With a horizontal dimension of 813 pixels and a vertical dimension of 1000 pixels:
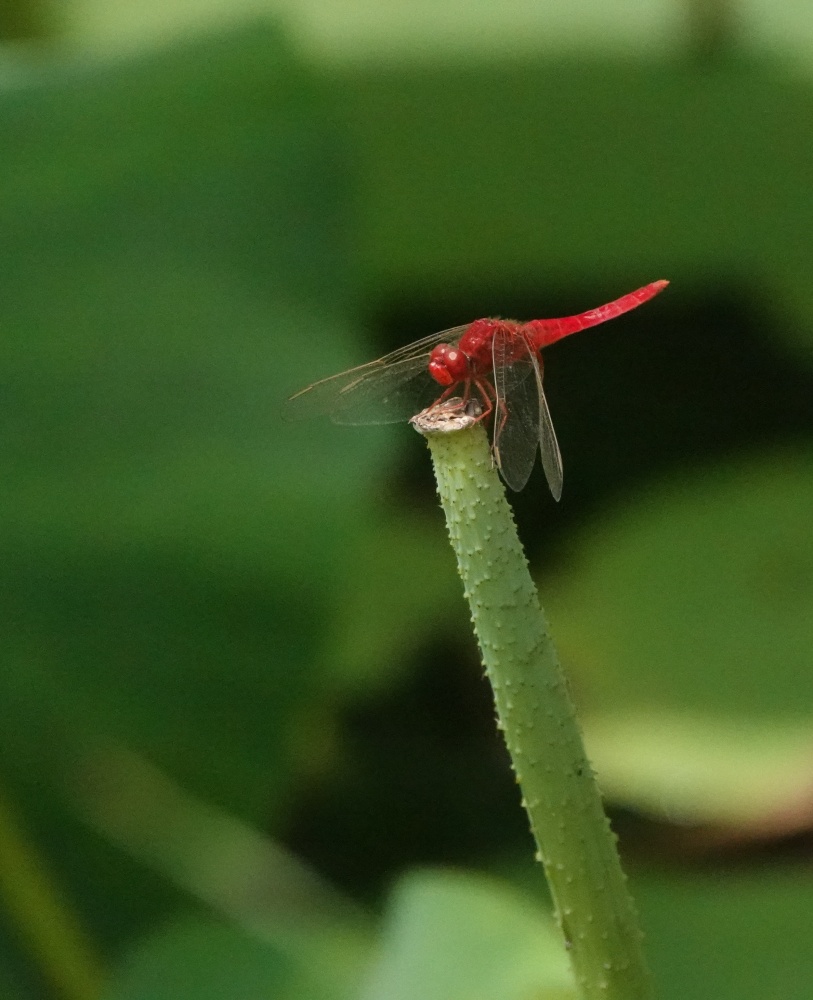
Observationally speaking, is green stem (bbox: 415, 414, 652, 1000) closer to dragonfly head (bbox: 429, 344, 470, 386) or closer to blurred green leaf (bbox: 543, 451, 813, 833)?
dragonfly head (bbox: 429, 344, 470, 386)

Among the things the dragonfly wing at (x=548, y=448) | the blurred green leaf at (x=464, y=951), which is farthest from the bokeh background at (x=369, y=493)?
the dragonfly wing at (x=548, y=448)

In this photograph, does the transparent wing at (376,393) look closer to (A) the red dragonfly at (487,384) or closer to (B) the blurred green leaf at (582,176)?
(A) the red dragonfly at (487,384)

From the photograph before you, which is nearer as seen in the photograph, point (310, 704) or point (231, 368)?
point (231, 368)

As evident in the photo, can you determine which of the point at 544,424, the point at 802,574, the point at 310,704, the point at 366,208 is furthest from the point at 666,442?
the point at 544,424

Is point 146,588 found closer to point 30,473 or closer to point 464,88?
point 30,473

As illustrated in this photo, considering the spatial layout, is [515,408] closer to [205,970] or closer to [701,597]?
[205,970]

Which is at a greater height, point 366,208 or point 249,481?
point 366,208

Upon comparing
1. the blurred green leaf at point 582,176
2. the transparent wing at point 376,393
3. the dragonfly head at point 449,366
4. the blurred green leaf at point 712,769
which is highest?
the blurred green leaf at point 582,176
